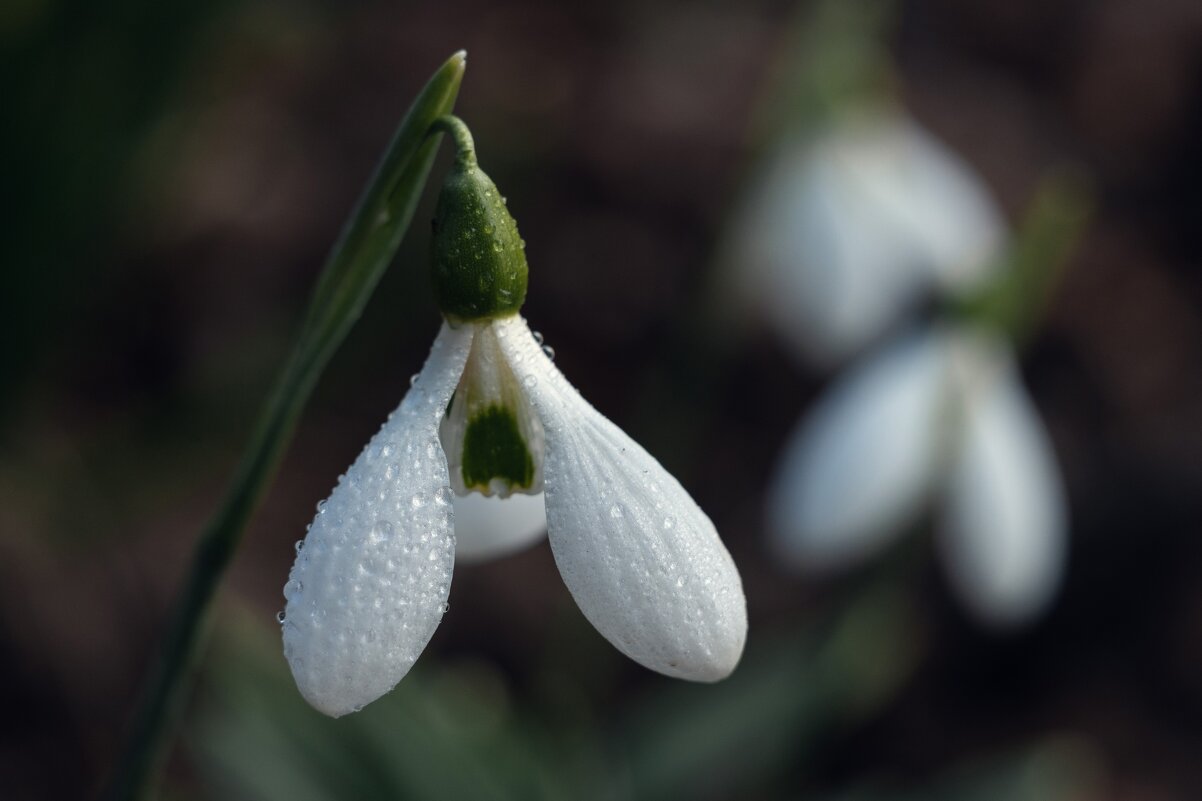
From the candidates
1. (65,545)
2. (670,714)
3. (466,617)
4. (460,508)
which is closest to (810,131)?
(670,714)

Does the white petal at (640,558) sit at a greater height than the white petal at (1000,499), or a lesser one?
lesser

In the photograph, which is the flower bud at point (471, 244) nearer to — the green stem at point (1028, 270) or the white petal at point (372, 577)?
the white petal at point (372, 577)

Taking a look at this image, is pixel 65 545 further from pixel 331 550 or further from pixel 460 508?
pixel 331 550

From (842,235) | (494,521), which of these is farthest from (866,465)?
(494,521)

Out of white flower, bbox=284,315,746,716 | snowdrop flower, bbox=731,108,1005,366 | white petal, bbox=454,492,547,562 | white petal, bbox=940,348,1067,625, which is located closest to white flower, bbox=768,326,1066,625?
white petal, bbox=940,348,1067,625

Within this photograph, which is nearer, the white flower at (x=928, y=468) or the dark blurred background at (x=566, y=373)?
the white flower at (x=928, y=468)

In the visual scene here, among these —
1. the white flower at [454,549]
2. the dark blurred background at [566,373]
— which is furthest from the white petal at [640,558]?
the dark blurred background at [566,373]
